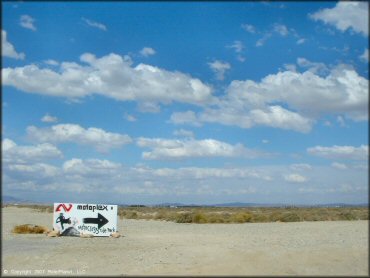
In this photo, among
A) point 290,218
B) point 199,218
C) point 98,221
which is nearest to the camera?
point 98,221

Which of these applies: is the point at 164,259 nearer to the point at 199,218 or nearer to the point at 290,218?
the point at 199,218

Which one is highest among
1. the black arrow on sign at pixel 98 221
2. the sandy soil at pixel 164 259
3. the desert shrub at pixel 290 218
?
the black arrow on sign at pixel 98 221

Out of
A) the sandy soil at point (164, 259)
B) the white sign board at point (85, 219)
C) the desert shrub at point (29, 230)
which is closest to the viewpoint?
the sandy soil at point (164, 259)

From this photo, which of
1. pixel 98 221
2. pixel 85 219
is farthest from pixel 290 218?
pixel 85 219

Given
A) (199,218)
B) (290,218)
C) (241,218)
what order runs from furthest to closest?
(290,218), (241,218), (199,218)

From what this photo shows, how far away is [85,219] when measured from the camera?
25156 millimetres

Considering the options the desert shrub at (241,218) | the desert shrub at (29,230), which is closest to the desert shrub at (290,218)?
the desert shrub at (241,218)

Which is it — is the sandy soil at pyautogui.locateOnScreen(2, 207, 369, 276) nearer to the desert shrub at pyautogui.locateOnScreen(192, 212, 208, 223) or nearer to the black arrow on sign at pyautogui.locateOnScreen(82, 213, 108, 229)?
the black arrow on sign at pyautogui.locateOnScreen(82, 213, 108, 229)

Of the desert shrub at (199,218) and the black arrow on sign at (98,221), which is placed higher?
the black arrow on sign at (98,221)

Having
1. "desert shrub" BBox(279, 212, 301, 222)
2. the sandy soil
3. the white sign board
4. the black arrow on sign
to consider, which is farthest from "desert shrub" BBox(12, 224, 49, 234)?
"desert shrub" BBox(279, 212, 301, 222)

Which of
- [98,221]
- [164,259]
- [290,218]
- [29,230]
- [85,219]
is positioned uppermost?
[85,219]

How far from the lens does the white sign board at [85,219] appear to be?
25.0 meters

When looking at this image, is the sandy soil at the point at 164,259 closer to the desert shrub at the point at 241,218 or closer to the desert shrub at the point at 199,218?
the desert shrub at the point at 199,218

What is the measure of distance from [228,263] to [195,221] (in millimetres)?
31757
